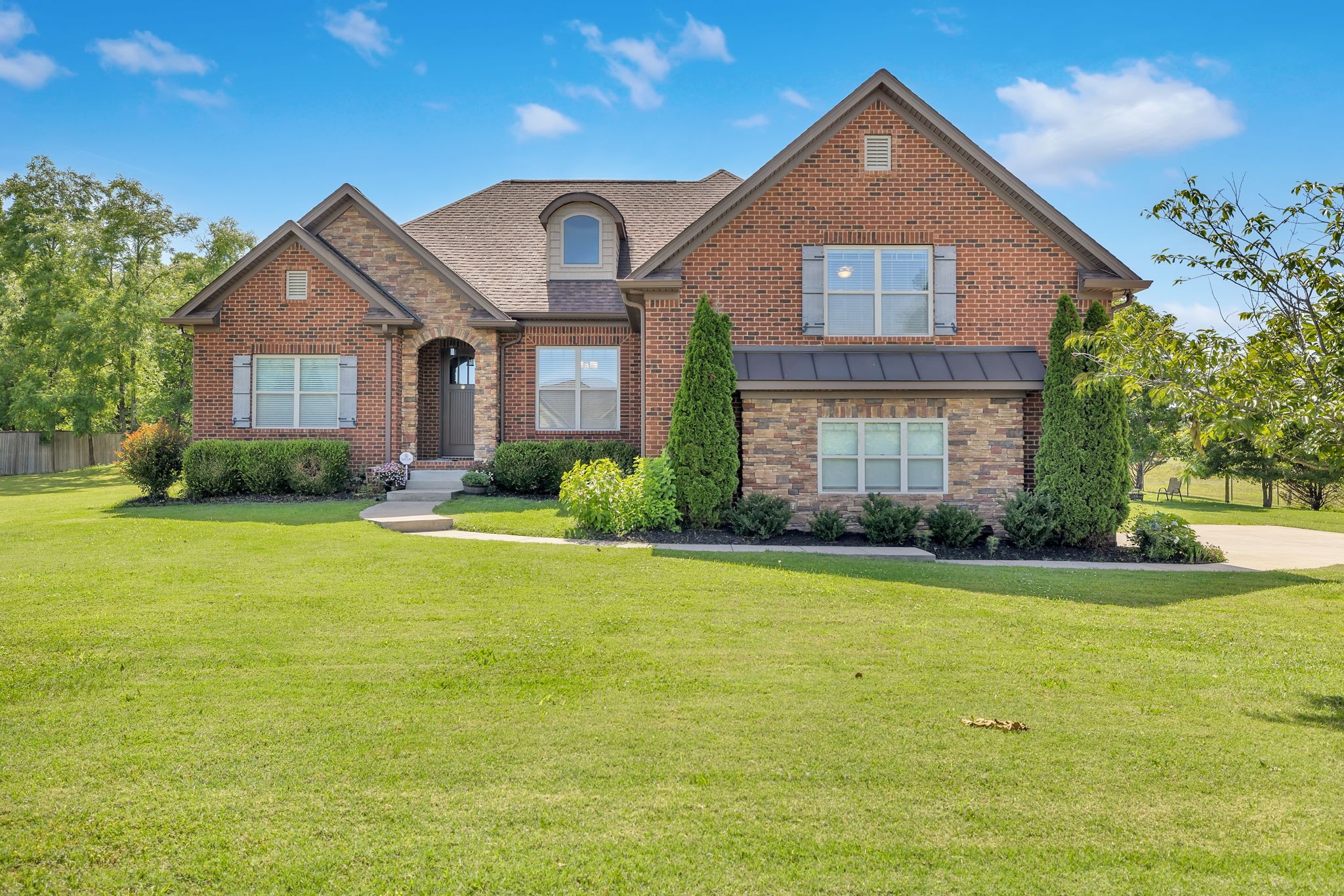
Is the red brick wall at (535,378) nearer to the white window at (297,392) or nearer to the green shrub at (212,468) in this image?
the white window at (297,392)

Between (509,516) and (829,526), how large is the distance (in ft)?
17.5

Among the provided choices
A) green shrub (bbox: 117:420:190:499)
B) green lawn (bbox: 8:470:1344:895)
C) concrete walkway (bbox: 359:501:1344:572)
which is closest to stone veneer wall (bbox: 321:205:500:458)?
concrete walkway (bbox: 359:501:1344:572)

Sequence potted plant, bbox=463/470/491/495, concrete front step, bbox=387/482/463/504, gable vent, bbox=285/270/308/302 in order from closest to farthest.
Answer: concrete front step, bbox=387/482/463/504 < potted plant, bbox=463/470/491/495 < gable vent, bbox=285/270/308/302

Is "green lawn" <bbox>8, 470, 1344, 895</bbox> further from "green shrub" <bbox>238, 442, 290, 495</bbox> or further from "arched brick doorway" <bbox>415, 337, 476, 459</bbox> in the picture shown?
"arched brick doorway" <bbox>415, 337, 476, 459</bbox>

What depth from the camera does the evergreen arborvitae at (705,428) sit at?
40.6ft

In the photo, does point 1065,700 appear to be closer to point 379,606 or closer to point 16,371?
point 379,606

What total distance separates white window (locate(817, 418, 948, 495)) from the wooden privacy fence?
28.0 m

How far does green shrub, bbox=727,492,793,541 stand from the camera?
12.0 metres

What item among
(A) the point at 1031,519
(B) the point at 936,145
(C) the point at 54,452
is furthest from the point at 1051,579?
(C) the point at 54,452

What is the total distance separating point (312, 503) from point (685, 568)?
950 cm

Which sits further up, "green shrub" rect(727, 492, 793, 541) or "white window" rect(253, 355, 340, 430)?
"white window" rect(253, 355, 340, 430)

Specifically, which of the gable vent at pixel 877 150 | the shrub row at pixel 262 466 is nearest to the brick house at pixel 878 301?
the gable vent at pixel 877 150

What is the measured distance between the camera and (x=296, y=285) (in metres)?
17.4

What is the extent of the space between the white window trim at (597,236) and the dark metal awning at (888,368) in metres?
7.06
